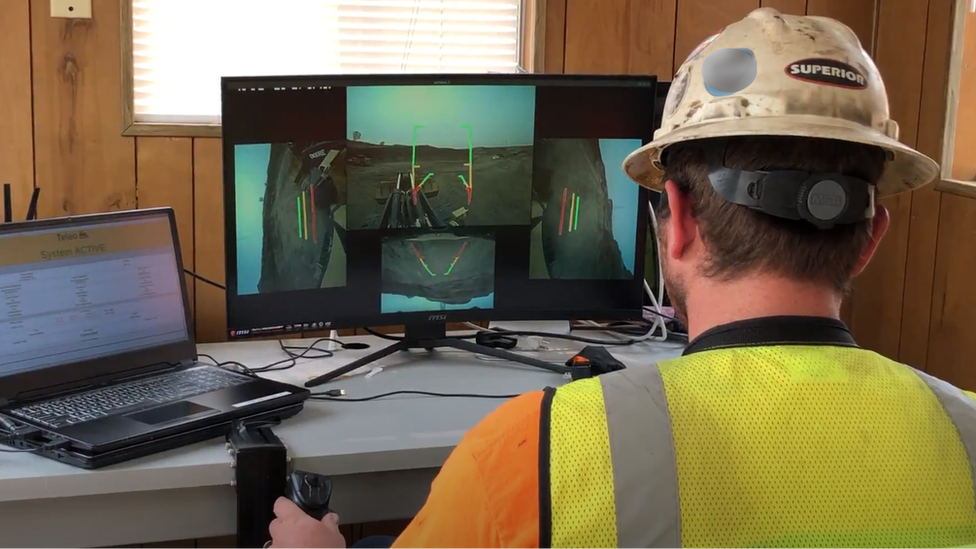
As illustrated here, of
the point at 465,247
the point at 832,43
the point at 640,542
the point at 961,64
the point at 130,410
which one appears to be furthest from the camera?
the point at 961,64

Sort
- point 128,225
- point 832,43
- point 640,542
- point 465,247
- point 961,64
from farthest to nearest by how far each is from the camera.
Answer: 1. point 961,64
2. point 465,247
3. point 128,225
4. point 832,43
5. point 640,542

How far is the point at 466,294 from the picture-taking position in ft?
6.51

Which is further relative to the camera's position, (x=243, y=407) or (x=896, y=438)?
(x=243, y=407)

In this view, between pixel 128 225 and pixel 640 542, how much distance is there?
3.87 feet

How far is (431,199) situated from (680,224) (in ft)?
2.98

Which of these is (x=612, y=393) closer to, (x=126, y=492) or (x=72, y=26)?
(x=126, y=492)

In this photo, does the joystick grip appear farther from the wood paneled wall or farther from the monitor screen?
the wood paneled wall

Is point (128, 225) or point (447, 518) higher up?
point (128, 225)

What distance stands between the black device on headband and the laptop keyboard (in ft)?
3.20

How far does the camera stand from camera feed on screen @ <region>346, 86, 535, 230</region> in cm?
187

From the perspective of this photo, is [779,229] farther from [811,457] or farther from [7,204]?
[7,204]

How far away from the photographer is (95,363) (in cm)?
167

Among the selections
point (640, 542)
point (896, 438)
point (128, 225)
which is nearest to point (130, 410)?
point (128, 225)

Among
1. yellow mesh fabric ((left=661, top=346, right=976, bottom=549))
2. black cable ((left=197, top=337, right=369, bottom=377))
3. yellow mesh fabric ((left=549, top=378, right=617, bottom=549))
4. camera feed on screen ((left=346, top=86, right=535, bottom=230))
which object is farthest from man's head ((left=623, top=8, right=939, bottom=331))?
black cable ((left=197, top=337, right=369, bottom=377))
